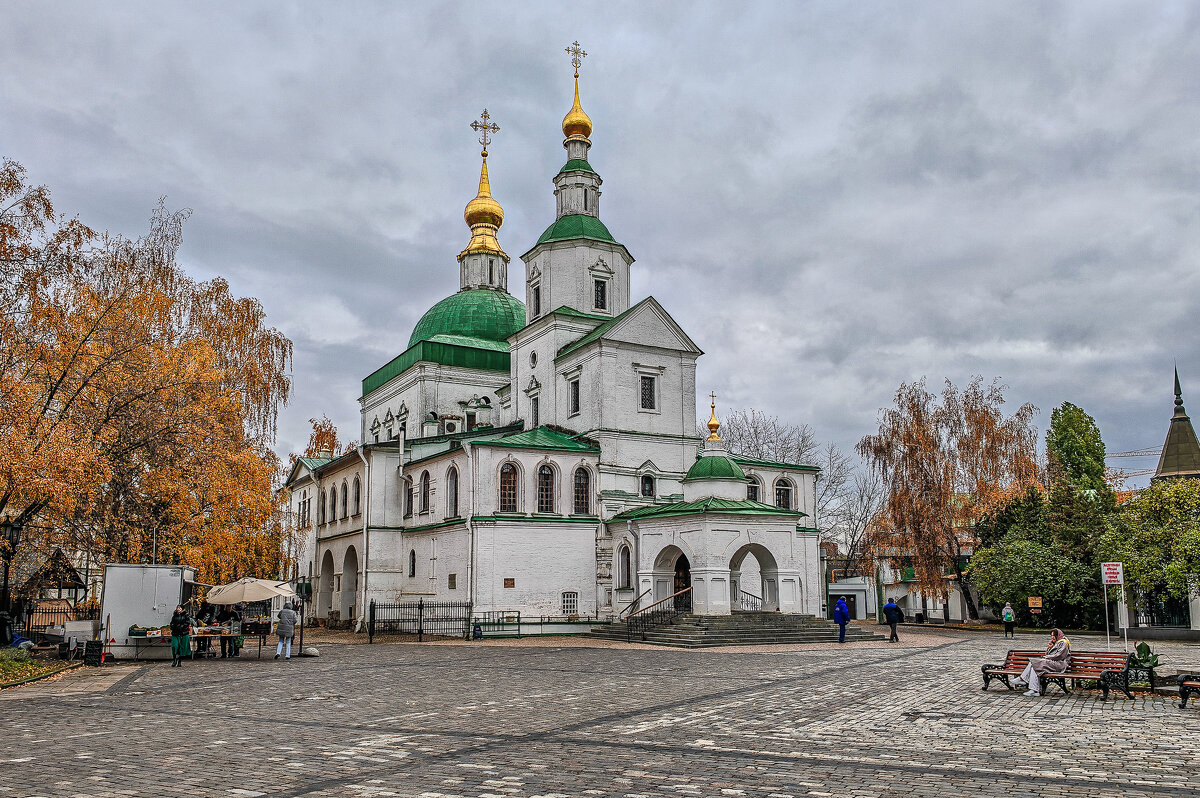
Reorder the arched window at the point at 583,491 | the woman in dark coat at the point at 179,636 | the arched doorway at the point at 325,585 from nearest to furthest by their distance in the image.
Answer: the woman in dark coat at the point at 179,636 → the arched window at the point at 583,491 → the arched doorway at the point at 325,585

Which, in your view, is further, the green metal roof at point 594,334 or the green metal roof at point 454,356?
the green metal roof at point 454,356

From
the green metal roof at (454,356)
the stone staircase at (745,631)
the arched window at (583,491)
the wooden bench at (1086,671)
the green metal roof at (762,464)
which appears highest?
the green metal roof at (454,356)

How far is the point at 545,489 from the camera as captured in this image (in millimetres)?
36375

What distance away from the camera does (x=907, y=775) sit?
9242 millimetres

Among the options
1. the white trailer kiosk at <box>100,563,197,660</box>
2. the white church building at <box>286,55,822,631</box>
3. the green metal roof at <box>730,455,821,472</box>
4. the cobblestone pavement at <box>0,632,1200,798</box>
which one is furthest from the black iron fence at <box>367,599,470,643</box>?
the cobblestone pavement at <box>0,632,1200,798</box>

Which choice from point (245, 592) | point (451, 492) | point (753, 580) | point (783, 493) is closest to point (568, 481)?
point (451, 492)

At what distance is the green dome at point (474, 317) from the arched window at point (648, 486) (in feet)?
44.7

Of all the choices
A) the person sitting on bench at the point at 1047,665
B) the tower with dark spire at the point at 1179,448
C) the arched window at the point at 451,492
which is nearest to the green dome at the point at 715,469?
the arched window at the point at 451,492

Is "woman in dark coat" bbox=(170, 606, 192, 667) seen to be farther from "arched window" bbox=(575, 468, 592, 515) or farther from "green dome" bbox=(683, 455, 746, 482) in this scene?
"green dome" bbox=(683, 455, 746, 482)

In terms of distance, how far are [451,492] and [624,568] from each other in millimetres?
7083

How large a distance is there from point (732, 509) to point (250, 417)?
50.9 feet

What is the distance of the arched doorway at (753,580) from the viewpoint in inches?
1266

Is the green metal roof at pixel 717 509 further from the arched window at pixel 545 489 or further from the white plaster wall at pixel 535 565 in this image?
the arched window at pixel 545 489

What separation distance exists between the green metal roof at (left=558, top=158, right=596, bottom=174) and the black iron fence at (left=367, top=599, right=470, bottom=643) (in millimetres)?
19109
